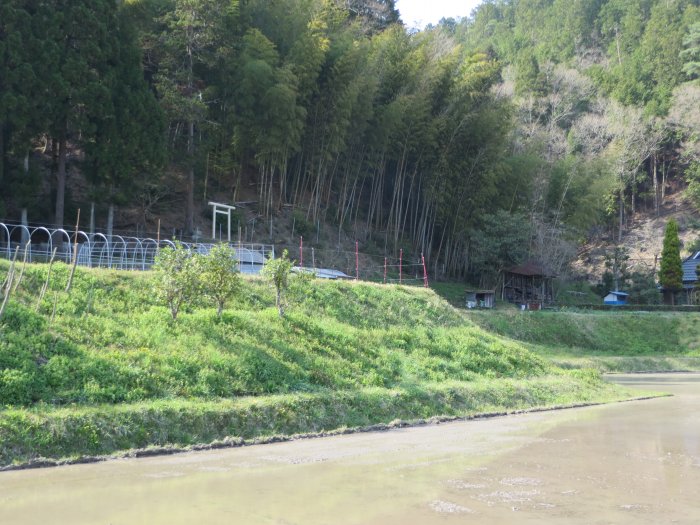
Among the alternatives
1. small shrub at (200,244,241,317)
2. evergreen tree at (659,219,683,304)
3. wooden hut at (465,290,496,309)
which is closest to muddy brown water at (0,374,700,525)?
small shrub at (200,244,241,317)

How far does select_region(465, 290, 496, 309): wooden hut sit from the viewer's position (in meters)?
32.2

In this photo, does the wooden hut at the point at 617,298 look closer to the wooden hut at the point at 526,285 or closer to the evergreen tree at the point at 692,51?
the wooden hut at the point at 526,285

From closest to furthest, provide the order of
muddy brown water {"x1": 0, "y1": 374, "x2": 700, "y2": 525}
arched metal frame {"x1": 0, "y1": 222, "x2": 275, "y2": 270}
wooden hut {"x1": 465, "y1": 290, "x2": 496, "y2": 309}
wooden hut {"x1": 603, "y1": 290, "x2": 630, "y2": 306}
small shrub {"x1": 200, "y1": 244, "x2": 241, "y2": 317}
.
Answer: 1. muddy brown water {"x1": 0, "y1": 374, "x2": 700, "y2": 525}
2. small shrub {"x1": 200, "y1": 244, "x2": 241, "y2": 317}
3. arched metal frame {"x1": 0, "y1": 222, "x2": 275, "y2": 270}
4. wooden hut {"x1": 465, "y1": 290, "x2": 496, "y2": 309}
5. wooden hut {"x1": 603, "y1": 290, "x2": 630, "y2": 306}

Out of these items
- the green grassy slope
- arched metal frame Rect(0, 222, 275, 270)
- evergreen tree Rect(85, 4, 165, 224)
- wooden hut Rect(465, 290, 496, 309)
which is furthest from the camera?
wooden hut Rect(465, 290, 496, 309)

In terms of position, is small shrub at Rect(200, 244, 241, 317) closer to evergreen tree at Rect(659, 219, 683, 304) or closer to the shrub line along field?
the shrub line along field

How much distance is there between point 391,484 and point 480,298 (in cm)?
2497

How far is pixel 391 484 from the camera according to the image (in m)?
8.40

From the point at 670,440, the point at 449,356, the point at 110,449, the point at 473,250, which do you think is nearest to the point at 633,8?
the point at 473,250

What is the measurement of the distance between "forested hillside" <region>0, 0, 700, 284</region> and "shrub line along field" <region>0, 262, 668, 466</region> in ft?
27.5

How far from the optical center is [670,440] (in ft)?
38.7

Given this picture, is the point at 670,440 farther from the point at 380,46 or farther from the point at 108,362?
the point at 380,46

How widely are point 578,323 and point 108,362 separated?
75.0 feet

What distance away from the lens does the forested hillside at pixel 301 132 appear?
72.4ft

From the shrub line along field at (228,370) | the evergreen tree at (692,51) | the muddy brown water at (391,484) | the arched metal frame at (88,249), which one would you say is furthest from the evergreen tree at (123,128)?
the evergreen tree at (692,51)
